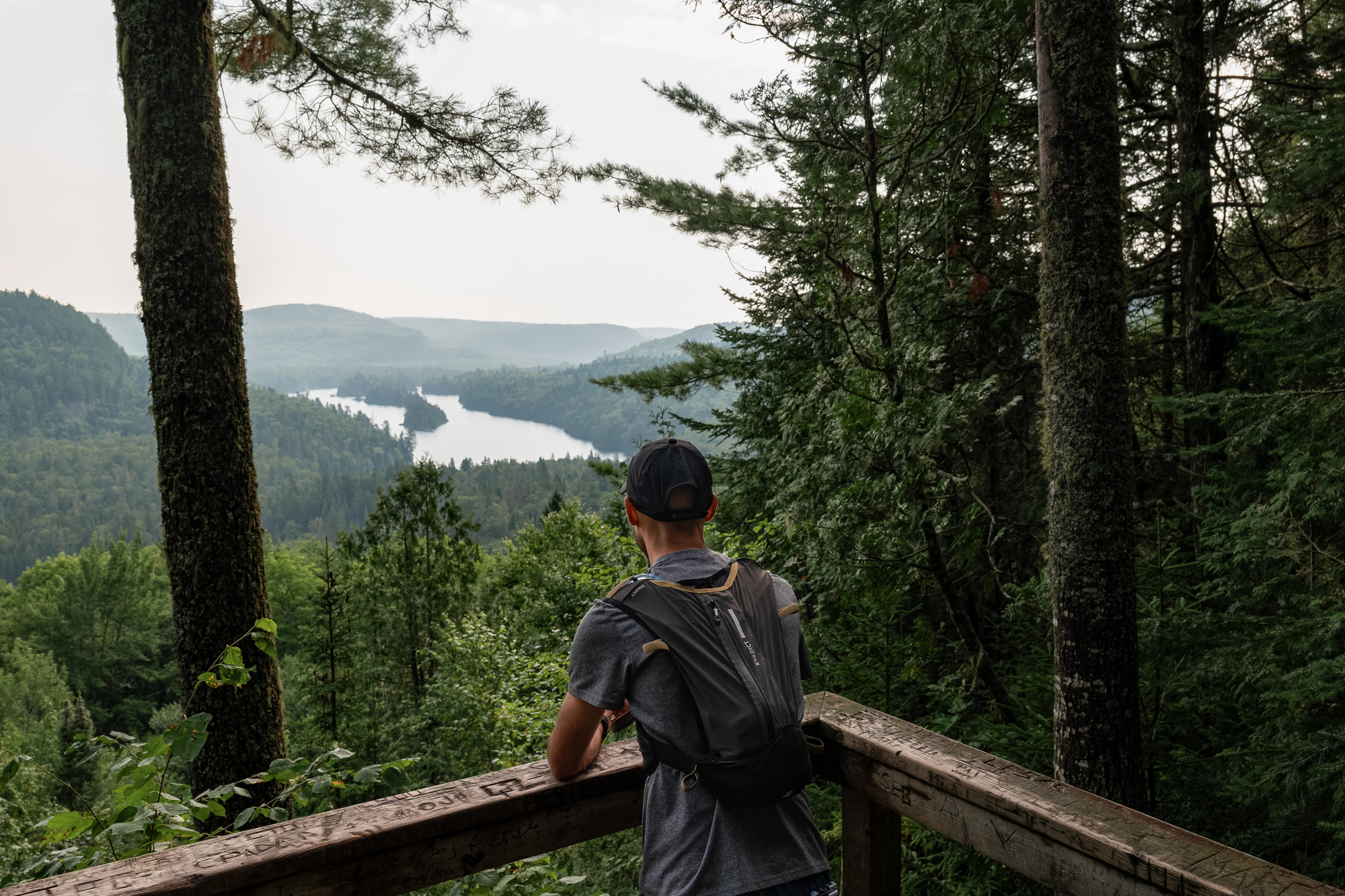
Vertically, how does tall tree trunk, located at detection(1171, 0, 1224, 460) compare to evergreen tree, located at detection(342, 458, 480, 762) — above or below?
above

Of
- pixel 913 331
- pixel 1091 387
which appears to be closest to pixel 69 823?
pixel 1091 387

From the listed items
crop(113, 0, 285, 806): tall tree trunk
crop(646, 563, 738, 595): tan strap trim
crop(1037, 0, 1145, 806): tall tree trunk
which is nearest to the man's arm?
crop(646, 563, 738, 595): tan strap trim

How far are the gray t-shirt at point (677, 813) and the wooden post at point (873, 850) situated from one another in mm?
368

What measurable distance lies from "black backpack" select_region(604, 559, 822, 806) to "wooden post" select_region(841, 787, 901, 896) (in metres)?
0.43

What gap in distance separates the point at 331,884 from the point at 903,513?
348 cm

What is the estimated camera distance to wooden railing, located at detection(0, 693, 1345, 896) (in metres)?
1.25

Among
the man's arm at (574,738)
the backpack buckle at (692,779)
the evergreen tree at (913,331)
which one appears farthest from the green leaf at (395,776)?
the evergreen tree at (913,331)

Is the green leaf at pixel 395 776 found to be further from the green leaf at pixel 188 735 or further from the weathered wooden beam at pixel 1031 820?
the weathered wooden beam at pixel 1031 820

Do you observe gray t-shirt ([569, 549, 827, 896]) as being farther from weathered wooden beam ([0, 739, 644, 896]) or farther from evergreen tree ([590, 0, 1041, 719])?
evergreen tree ([590, 0, 1041, 719])

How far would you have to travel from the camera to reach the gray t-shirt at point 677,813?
4.53ft

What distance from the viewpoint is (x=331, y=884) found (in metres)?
1.37

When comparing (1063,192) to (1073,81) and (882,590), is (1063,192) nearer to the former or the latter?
(1073,81)

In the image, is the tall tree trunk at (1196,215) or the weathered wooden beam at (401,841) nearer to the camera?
the weathered wooden beam at (401,841)

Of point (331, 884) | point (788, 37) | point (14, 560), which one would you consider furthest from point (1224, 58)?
point (14, 560)
